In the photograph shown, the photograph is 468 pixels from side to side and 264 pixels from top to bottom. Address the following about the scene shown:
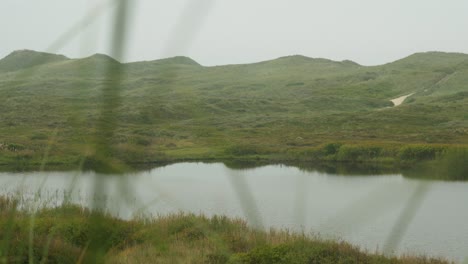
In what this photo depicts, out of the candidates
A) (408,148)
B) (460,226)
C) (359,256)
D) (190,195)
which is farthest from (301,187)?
(408,148)

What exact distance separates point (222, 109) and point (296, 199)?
19.0m

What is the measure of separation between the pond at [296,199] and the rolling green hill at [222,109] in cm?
6

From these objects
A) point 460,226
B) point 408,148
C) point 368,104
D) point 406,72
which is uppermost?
point 406,72

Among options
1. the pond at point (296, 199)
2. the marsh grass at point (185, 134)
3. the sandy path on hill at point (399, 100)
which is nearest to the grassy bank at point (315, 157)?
the marsh grass at point (185, 134)

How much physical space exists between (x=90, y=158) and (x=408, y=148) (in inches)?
1405

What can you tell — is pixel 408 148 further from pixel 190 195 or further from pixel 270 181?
pixel 190 195

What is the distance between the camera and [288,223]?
16125 millimetres

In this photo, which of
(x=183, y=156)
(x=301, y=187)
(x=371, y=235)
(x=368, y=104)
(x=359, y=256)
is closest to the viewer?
(x=301, y=187)

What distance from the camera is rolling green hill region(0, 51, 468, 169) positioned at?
632mm

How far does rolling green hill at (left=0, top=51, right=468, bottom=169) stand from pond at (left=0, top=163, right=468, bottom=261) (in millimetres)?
62

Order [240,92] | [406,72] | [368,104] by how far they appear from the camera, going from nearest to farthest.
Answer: [368,104]
[240,92]
[406,72]

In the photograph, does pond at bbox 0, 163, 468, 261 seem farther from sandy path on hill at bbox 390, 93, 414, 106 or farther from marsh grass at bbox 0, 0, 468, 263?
sandy path on hill at bbox 390, 93, 414, 106

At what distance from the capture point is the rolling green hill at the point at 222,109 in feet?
2.07

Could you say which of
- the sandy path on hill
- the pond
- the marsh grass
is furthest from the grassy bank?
the sandy path on hill
